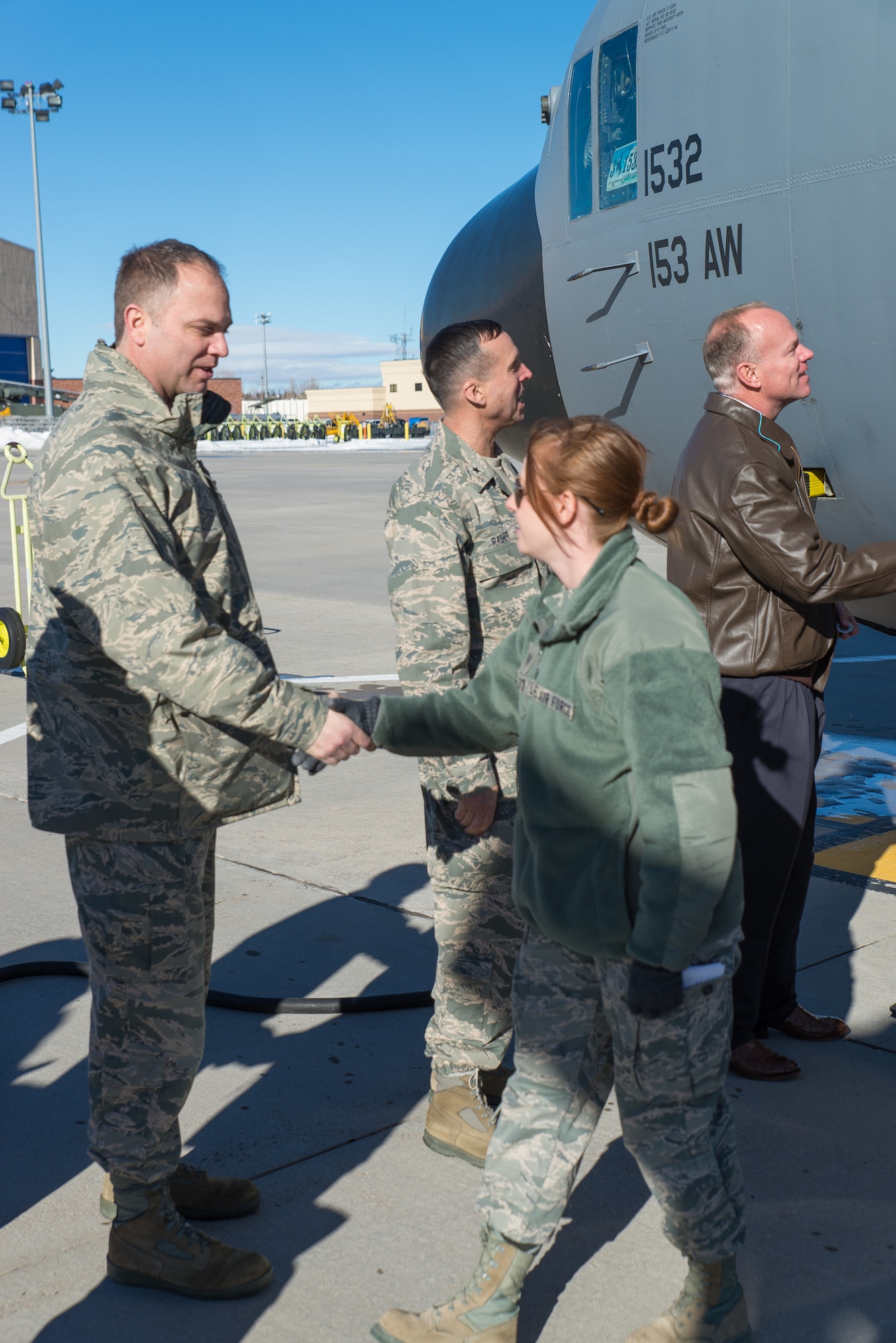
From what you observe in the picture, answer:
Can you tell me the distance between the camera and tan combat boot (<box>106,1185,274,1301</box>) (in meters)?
2.80

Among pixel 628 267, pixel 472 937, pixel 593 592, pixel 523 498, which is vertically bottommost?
pixel 472 937

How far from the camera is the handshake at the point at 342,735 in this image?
272cm

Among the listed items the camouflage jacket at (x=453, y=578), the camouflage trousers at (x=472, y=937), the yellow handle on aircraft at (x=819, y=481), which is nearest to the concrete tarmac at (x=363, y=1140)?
the camouflage trousers at (x=472, y=937)

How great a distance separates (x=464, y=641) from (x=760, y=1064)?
1544 mm

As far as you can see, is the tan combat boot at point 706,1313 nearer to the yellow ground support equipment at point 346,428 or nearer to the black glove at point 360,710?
the black glove at point 360,710

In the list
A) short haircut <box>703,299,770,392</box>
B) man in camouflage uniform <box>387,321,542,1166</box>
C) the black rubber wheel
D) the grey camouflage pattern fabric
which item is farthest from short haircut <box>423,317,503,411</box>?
the black rubber wheel

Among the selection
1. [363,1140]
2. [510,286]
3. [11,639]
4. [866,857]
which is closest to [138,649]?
[363,1140]

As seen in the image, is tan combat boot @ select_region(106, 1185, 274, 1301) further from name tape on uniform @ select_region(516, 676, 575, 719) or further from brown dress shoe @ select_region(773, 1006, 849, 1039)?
brown dress shoe @ select_region(773, 1006, 849, 1039)

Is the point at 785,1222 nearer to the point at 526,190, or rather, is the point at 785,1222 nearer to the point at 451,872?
the point at 451,872

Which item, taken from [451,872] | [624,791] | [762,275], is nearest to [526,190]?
[762,275]

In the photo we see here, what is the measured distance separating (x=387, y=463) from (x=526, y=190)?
36.3 metres

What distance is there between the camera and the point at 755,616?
375 centimetres

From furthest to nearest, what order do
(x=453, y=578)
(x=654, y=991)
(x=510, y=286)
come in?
(x=510, y=286) → (x=453, y=578) → (x=654, y=991)

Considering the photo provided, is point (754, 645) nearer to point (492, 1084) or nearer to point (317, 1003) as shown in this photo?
point (492, 1084)
